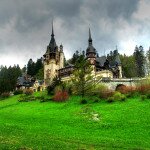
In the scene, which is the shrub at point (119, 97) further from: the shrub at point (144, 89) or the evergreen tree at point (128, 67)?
the evergreen tree at point (128, 67)

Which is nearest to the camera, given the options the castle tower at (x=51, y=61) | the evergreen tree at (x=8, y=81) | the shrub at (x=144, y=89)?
the shrub at (x=144, y=89)

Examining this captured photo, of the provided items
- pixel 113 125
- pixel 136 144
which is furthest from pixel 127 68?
pixel 136 144

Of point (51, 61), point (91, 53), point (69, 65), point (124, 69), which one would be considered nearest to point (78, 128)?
point (91, 53)

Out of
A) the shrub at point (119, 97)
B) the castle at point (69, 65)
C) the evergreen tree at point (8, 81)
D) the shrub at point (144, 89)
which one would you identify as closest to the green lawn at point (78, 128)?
the shrub at point (119, 97)

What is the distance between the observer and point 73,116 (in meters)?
49.9

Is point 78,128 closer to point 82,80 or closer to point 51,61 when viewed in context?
point 82,80

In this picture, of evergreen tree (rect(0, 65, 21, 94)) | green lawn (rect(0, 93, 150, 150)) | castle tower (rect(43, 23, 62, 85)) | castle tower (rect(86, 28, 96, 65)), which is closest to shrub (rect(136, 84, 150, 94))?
green lawn (rect(0, 93, 150, 150))

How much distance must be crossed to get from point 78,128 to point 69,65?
207ft

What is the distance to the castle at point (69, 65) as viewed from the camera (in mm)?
98125

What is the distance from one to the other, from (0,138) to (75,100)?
3233 cm

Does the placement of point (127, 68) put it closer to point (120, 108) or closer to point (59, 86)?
point (59, 86)

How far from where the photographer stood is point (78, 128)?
138 feet

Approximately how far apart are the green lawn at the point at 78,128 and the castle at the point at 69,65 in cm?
3938

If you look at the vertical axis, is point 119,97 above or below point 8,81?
below
